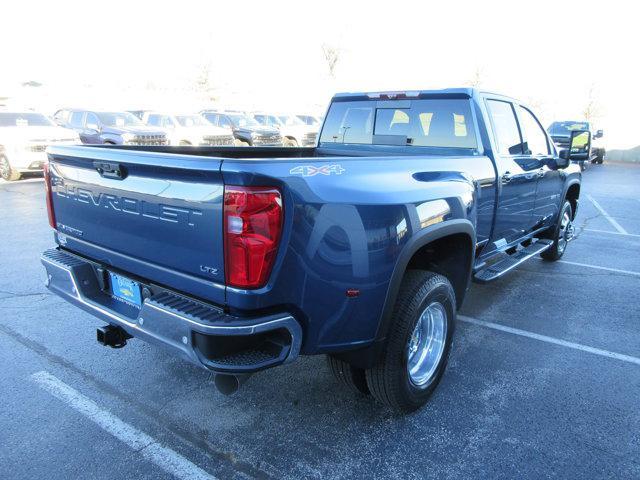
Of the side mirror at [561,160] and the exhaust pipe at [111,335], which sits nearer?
the exhaust pipe at [111,335]

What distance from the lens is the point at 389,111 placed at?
14.4 feet

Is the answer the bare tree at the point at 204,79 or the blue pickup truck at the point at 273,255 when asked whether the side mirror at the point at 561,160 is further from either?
the bare tree at the point at 204,79

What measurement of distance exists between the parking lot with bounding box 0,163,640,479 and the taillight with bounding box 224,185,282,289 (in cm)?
114

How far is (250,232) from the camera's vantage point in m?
2.01

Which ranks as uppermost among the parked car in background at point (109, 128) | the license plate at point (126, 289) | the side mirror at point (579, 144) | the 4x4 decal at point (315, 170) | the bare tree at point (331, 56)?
the bare tree at point (331, 56)

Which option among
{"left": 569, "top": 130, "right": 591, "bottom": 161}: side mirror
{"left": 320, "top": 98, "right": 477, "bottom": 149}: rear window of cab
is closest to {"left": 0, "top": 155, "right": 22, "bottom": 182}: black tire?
{"left": 320, "top": 98, "right": 477, "bottom": 149}: rear window of cab

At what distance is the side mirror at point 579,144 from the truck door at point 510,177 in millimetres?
926

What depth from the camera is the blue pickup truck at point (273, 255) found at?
2057 mm

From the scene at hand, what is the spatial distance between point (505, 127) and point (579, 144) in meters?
1.52

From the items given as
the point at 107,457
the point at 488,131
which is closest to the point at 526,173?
the point at 488,131

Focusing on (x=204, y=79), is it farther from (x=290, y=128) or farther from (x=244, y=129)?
(x=244, y=129)

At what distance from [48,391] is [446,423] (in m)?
2.56

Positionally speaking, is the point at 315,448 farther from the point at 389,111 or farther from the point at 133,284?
the point at 389,111

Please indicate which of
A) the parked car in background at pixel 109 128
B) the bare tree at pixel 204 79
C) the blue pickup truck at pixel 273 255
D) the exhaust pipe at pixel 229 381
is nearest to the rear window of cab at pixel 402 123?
the blue pickup truck at pixel 273 255
